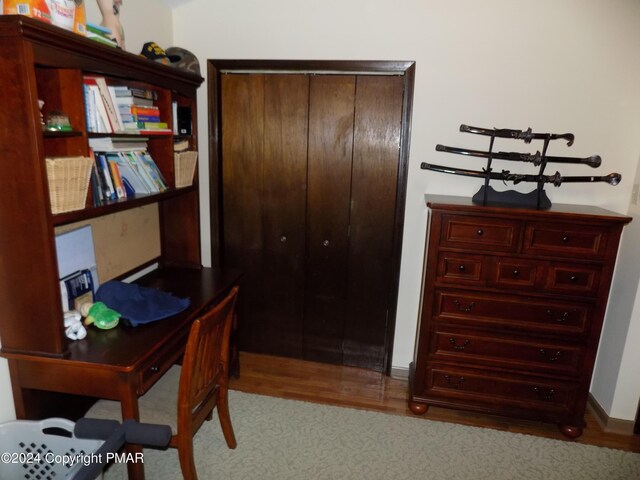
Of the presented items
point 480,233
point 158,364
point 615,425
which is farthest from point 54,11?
point 615,425

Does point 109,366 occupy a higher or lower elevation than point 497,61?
lower

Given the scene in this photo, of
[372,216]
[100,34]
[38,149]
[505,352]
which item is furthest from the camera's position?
[372,216]

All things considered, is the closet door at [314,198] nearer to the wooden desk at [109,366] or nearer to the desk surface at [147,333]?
the desk surface at [147,333]

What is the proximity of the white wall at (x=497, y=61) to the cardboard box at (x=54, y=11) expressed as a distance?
1225 mm

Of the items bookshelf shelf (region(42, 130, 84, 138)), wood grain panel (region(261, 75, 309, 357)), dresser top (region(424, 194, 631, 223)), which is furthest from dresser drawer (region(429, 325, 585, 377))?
bookshelf shelf (region(42, 130, 84, 138))

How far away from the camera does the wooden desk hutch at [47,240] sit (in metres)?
1.44

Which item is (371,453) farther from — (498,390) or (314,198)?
(314,198)

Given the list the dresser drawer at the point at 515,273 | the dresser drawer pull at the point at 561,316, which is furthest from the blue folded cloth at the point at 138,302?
the dresser drawer pull at the point at 561,316

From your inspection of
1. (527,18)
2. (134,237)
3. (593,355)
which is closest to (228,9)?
(134,237)

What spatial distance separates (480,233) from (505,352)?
0.73 metres

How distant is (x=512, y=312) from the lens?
2402 mm

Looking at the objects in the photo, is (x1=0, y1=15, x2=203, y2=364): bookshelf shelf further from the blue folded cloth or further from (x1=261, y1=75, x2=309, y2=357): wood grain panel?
(x1=261, y1=75, x2=309, y2=357): wood grain panel

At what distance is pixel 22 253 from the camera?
1582 millimetres

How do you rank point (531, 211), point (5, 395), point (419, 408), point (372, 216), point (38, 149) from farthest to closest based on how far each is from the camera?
point (372, 216) → point (419, 408) → point (531, 211) → point (5, 395) → point (38, 149)
